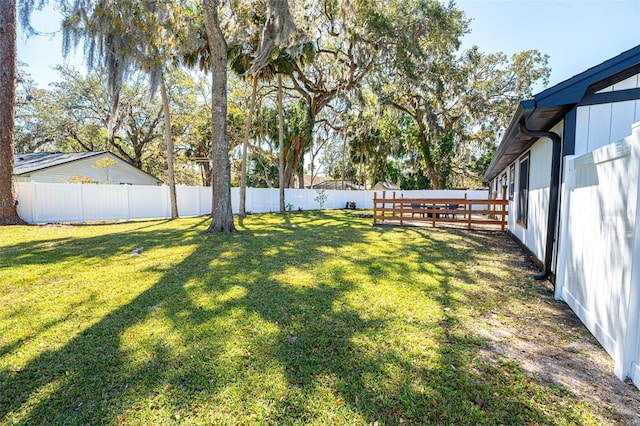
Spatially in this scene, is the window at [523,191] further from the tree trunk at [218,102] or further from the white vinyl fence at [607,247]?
the tree trunk at [218,102]

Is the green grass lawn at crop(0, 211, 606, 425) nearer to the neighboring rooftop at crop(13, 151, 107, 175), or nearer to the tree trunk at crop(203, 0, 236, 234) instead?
the tree trunk at crop(203, 0, 236, 234)

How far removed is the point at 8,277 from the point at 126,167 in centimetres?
1540

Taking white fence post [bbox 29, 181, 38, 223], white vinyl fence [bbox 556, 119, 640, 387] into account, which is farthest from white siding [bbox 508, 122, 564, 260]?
white fence post [bbox 29, 181, 38, 223]

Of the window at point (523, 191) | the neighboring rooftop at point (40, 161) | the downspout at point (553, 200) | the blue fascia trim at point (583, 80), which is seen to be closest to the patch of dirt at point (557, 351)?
Answer: the downspout at point (553, 200)

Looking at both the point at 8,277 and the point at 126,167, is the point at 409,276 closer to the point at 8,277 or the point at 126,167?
the point at 8,277

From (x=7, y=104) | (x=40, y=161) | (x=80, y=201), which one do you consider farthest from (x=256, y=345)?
(x=40, y=161)

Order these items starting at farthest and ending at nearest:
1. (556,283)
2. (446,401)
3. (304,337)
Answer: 1. (556,283)
2. (304,337)
3. (446,401)

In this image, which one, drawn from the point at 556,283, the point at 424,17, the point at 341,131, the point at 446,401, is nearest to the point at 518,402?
the point at 446,401

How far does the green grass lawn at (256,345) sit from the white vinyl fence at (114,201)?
568cm

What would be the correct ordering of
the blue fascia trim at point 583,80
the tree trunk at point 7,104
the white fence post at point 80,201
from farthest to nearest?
the white fence post at point 80,201, the tree trunk at point 7,104, the blue fascia trim at point 583,80

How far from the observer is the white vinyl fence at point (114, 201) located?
923 centimetres

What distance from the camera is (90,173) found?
609 inches

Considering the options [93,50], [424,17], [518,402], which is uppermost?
[424,17]

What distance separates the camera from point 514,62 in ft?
55.6
